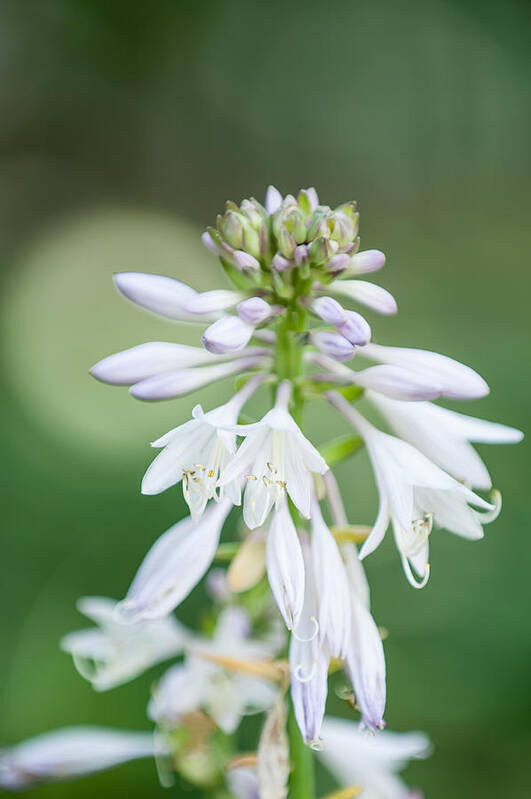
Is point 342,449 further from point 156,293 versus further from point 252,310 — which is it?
point 156,293


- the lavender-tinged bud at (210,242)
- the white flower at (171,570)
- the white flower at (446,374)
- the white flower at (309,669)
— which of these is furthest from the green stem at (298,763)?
the lavender-tinged bud at (210,242)

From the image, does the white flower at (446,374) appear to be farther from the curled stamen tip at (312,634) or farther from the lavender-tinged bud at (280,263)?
the curled stamen tip at (312,634)

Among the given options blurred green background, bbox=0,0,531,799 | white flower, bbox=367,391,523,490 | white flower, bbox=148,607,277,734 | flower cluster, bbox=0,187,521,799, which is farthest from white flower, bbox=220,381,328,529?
blurred green background, bbox=0,0,531,799

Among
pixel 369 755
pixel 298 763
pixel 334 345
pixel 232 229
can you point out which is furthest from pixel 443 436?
pixel 369 755

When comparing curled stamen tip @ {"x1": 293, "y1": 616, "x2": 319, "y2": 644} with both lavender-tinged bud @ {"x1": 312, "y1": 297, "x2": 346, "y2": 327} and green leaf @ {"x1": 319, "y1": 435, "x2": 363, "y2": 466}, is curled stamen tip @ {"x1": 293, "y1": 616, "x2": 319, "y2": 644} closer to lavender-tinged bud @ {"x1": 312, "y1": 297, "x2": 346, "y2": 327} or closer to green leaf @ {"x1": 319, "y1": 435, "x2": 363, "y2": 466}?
green leaf @ {"x1": 319, "y1": 435, "x2": 363, "y2": 466}

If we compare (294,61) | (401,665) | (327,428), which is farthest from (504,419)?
(294,61)

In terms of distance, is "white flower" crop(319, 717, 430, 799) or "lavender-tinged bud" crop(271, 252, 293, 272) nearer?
"lavender-tinged bud" crop(271, 252, 293, 272)
